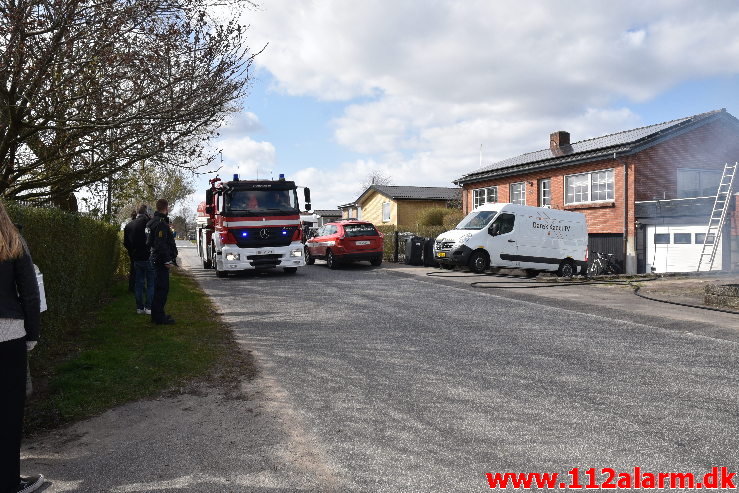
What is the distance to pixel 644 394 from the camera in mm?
5105

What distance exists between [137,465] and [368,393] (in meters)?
2.10

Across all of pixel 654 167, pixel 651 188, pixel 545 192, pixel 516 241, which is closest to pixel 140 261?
pixel 516 241

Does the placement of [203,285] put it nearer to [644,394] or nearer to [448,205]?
[644,394]

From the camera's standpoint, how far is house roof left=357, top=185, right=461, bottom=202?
158ft

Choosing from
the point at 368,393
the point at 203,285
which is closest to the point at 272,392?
the point at 368,393

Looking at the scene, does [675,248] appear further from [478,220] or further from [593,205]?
[478,220]

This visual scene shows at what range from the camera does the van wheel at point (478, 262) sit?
18297mm

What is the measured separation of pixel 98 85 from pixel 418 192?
139ft

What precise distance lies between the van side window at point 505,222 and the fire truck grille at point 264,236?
21.4 feet

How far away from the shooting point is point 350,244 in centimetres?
2062

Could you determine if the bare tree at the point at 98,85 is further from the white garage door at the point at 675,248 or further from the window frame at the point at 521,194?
the window frame at the point at 521,194

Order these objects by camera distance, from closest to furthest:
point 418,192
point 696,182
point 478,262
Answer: point 478,262, point 696,182, point 418,192

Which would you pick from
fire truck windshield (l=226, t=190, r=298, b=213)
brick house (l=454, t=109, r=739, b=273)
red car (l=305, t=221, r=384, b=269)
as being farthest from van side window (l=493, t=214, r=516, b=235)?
brick house (l=454, t=109, r=739, b=273)

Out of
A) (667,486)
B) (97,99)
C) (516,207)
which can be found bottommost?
(667,486)
